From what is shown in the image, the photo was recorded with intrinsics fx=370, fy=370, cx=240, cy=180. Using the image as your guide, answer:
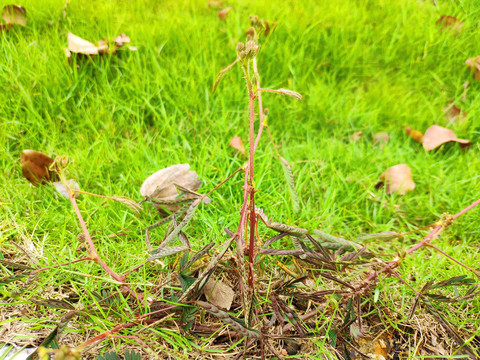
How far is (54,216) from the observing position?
60.7 inches

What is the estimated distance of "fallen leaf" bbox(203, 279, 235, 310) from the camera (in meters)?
1.28

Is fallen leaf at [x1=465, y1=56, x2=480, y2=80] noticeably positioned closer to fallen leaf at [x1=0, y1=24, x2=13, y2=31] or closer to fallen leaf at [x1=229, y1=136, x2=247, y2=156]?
fallen leaf at [x1=229, y1=136, x2=247, y2=156]

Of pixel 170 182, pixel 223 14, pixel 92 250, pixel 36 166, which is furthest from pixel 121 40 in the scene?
pixel 92 250

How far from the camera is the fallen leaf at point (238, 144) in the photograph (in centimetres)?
184

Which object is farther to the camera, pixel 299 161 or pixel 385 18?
pixel 385 18

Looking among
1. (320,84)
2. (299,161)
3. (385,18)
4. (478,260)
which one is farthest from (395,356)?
(385,18)

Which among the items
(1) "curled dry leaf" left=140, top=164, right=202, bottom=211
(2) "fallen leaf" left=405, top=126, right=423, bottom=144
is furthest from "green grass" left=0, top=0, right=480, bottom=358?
(1) "curled dry leaf" left=140, top=164, right=202, bottom=211

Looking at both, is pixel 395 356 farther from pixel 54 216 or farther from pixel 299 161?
pixel 54 216

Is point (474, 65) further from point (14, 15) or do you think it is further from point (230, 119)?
point (14, 15)

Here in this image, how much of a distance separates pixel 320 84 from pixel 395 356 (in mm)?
1559

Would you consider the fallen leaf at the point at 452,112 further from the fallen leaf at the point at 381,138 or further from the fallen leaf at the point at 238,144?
the fallen leaf at the point at 238,144

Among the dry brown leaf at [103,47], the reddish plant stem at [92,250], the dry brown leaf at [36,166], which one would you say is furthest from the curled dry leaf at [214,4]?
the reddish plant stem at [92,250]

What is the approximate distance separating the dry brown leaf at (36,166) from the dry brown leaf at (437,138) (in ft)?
6.36

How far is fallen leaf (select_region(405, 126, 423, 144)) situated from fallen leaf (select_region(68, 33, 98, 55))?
1.84 m
